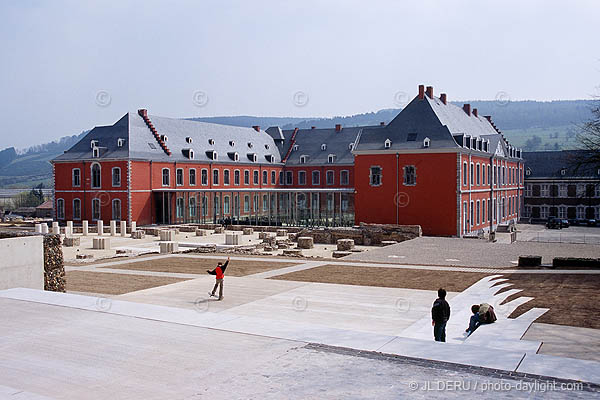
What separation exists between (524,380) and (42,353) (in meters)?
7.95

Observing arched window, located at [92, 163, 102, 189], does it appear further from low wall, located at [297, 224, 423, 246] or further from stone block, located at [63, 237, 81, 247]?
low wall, located at [297, 224, 423, 246]

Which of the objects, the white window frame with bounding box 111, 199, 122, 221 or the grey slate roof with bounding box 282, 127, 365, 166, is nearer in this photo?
the white window frame with bounding box 111, 199, 122, 221

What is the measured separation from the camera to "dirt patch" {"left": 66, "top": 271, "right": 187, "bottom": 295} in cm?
2089

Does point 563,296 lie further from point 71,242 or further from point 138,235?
point 138,235

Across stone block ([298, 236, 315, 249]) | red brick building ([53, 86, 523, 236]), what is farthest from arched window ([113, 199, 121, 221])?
stone block ([298, 236, 315, 249])

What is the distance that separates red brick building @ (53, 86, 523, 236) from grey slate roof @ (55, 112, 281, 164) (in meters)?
0.15

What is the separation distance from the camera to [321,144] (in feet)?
256

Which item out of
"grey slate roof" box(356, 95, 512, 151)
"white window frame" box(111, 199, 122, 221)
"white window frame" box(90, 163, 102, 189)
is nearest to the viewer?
"grey slate roof" box(356, 95, 512, 151)

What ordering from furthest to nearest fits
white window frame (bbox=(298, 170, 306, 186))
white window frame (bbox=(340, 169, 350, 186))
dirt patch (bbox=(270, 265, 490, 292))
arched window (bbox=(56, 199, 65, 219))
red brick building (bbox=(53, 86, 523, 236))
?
white window frame (bbox=(298, 170, 306, 186)), white window frame (bbox=(340, 169, 350, 186)), arched window (bbox=(56, 199, 65, 219)), red brick building (bbox=(53, 86, 523, 236)), dirt patch (bbox=(270, 265, 490, 292))

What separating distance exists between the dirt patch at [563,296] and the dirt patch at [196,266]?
1105 centimetres

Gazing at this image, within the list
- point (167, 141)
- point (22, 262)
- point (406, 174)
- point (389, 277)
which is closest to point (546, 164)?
point (406, 174)

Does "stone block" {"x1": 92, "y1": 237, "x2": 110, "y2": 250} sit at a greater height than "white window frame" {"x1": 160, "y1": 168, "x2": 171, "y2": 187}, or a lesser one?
lesser

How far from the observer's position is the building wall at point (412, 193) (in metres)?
46.9

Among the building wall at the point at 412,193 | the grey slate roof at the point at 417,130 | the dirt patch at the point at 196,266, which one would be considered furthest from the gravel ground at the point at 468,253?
the grey slate roof at the point at 417,130
